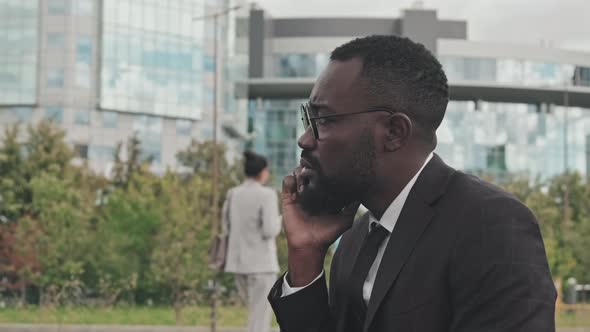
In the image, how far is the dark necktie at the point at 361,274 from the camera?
2447 millimetres

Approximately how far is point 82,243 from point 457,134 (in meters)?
61.3

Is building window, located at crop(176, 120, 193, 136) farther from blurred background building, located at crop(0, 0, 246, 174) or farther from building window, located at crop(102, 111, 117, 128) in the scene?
building window, located at crop(102, 111, 117, 128)

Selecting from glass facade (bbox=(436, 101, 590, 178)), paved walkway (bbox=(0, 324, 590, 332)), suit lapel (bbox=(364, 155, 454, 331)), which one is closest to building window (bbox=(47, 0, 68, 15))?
glass facade (bbox=(436, 101, 590, 178))

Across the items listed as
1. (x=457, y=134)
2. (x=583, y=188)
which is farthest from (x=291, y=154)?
(x=583, y=188)

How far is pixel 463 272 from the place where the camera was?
2.13 m

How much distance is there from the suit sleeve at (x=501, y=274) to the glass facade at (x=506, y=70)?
76873mm

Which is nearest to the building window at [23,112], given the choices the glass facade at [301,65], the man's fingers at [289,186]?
the glass facade at [301,65]

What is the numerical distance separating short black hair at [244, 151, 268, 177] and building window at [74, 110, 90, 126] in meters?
61.9

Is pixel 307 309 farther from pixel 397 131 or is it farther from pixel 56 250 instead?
pixel 56 250

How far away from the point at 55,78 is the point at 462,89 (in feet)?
106

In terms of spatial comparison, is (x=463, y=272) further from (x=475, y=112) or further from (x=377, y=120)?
(x=475, y=112)

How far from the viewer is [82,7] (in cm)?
6931

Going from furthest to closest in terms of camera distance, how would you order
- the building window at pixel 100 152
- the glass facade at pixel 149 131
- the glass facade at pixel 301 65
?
the glass facade at pixel 301 65 < the glass facade at pixel 149 131 < the building window at pixel 100 152

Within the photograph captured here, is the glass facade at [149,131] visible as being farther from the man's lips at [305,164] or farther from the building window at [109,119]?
the man's lips at [305,164]
